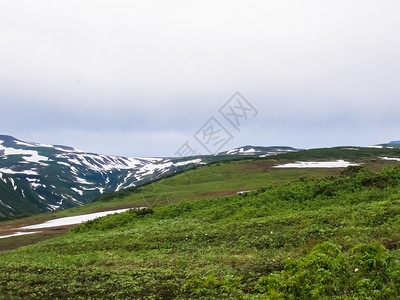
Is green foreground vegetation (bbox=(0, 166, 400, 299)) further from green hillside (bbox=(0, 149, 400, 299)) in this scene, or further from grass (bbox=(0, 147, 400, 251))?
grass (bbox=(0, 147, 400, 251))

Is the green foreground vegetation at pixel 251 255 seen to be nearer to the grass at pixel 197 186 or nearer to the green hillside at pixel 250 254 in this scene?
the green hillside at pixel 250 254

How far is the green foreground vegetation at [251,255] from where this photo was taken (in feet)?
26.6

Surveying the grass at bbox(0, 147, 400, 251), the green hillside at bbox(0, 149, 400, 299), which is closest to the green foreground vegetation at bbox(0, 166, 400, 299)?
the green hillside at bbox(0, 149, 400, 299)

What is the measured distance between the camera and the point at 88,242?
85.0ft

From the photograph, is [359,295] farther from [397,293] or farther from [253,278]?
[253,278]

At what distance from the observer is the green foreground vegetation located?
319 inches

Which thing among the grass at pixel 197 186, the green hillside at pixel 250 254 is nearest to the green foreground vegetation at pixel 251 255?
the green hillside at pixel 250 254

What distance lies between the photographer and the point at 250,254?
56.1 feet

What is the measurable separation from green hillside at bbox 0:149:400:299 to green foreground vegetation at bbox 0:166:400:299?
0.17ft

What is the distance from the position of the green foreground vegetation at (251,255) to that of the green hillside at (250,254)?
0.17ft

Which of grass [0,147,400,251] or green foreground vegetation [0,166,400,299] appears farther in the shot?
grass [0,147,400,251]

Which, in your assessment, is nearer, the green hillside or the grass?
the green hillside

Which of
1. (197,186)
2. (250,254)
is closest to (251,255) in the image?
(250,254)

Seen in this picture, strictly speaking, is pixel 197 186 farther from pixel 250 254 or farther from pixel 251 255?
pixel 251 255
